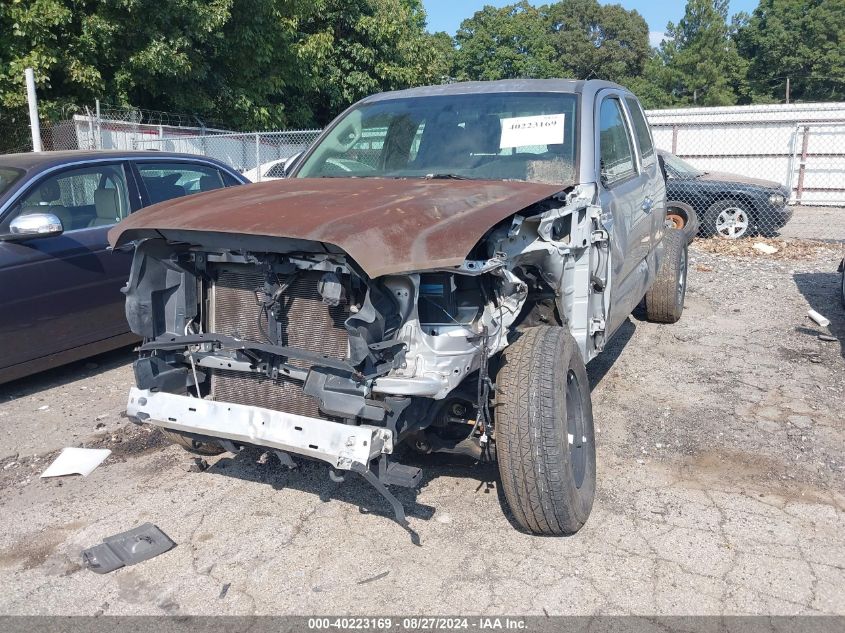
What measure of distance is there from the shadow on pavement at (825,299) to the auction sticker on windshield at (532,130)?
3653 millimetres

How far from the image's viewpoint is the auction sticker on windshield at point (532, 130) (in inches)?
165

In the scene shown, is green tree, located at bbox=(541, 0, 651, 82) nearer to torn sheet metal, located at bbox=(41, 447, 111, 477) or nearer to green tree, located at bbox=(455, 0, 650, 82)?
green tree, located at bbox=(455, 0, 650, 82)

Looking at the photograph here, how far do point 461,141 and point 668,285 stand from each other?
3445 mm

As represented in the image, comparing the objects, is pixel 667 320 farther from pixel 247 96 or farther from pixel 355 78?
pixel 355 78

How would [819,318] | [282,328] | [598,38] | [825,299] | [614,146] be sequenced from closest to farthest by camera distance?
1. [282,328]
2. [614,146]
3. [819,318]
4. [825,299]
5. [598,38]

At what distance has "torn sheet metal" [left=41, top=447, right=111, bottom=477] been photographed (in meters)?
4.19

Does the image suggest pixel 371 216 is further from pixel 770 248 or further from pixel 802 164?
pixel 802 164

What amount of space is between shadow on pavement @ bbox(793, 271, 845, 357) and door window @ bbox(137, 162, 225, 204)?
5.74m

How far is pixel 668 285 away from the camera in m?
6.92

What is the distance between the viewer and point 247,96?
17.7 meters

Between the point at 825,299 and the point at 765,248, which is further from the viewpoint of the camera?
the point at 765,248

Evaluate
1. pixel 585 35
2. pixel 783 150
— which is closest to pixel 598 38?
pixel 585 35

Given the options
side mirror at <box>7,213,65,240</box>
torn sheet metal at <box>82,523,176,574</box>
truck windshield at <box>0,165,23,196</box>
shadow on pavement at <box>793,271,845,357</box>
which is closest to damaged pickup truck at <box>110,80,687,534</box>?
torn sheet metal at <box>82,523,176,574</box>

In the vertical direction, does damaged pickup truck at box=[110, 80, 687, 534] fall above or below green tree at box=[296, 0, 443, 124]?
below
